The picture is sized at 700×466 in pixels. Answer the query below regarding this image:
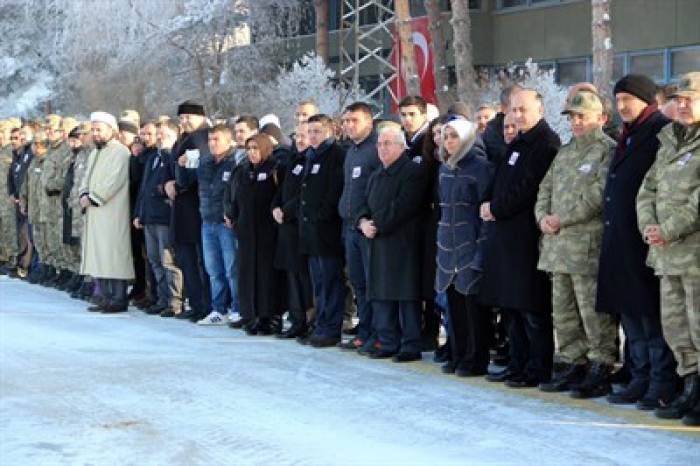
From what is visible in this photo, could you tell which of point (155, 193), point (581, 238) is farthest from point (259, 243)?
point (581, 238)

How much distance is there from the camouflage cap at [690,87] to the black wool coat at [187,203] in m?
7.17

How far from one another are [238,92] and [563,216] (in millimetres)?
28713

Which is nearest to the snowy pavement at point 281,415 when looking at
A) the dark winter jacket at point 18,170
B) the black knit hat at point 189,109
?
the black knit hat at point 189,109

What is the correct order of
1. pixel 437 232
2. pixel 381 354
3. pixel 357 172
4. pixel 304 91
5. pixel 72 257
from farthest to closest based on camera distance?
pixel 304 91 < pixel 72 257 < pixel 357 172 < pixel 381 354 < pixel 437 232

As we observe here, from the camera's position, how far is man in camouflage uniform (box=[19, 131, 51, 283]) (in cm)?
1984

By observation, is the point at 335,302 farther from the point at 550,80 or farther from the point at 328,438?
the point at 550,80

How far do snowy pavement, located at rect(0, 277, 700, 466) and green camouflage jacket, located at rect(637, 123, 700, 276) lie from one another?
3.39ft

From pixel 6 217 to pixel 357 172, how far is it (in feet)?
36.4

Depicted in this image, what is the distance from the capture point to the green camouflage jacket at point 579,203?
32.3 ft

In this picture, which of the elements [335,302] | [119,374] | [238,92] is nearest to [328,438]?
[119,374]

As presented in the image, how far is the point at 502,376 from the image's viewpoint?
34.8 feet

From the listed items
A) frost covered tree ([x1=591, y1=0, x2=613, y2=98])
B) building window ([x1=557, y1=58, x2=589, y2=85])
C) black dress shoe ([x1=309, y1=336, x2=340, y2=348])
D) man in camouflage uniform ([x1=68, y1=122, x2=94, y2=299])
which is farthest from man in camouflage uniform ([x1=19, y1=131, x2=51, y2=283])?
building window ([x1=557, y1=58, x2=589, y2=85])

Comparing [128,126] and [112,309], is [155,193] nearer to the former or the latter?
[112,309]

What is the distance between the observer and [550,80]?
28953 mm
